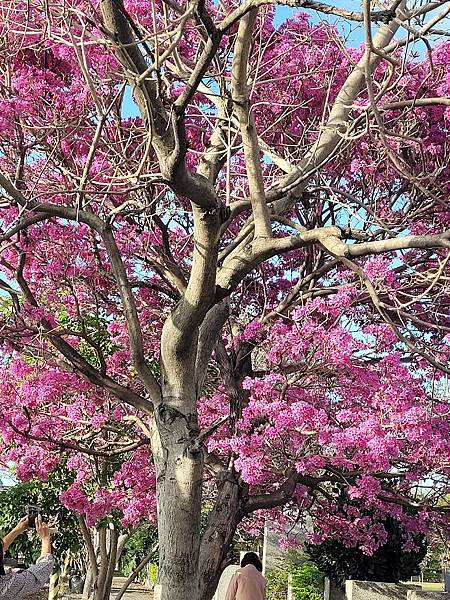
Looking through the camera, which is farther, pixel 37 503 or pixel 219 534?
pixel 37 503

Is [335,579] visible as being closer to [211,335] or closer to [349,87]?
[211,335]

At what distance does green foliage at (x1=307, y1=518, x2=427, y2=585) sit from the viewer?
11.5m

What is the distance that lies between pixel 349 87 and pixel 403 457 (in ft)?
11.1

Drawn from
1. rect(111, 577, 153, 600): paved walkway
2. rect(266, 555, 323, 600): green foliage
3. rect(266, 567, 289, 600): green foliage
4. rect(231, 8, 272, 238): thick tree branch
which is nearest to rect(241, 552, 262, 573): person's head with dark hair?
rect(231, 8, 272, 238): thick tree branch

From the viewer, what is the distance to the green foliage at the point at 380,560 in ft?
37.8

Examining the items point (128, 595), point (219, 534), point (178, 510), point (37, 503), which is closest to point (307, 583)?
point (37, 503)

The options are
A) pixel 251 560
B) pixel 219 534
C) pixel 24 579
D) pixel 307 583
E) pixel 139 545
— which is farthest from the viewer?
pixel 139 545

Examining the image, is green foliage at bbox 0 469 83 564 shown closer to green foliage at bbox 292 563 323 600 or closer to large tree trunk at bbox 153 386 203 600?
green foliage at bbox 292 563 323 600

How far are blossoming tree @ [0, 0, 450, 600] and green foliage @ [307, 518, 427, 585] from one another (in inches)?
73.4

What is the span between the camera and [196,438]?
22.2 feet

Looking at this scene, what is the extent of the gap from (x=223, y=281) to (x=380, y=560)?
6.38 meters

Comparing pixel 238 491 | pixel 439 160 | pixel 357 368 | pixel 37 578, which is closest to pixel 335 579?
pixel 238 491

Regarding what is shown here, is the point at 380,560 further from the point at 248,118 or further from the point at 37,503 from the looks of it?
the point at 248,118

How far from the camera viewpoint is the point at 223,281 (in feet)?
22.5
